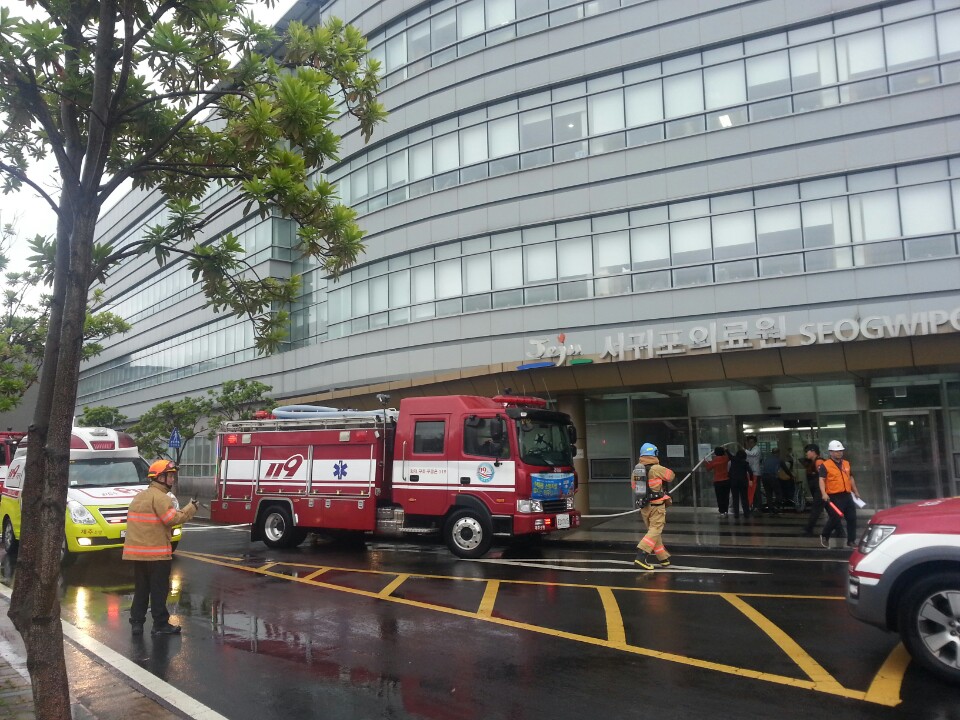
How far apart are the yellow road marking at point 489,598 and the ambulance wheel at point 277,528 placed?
18.8ft

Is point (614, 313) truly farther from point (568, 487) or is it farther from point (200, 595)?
point (200, 595)

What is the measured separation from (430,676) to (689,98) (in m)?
16.4

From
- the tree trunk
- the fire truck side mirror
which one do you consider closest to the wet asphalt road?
the tree trunk

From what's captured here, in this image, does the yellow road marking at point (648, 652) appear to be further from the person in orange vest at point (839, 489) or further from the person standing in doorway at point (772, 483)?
the person standing in doorway at point (772, 483)

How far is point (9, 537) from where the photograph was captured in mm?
13703

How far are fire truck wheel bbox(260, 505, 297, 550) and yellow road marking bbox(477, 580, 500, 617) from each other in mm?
5727

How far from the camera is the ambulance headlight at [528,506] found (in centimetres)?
1209

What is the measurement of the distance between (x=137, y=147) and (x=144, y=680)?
16.2ft

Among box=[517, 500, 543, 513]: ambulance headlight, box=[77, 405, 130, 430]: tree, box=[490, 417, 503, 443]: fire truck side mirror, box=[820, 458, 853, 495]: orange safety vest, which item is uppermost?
box=[77, 405, 130, 430]: tree

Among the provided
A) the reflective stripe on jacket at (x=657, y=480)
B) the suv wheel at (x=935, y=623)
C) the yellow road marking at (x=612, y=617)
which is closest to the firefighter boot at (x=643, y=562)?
the reflective stripe on jacket at (x=657, y=480)

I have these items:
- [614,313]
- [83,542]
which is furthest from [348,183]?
[83,542]

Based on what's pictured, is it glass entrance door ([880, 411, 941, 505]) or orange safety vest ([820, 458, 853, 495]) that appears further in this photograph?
glass entrance door ([880, 411, 941, 505])

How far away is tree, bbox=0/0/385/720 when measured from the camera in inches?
184

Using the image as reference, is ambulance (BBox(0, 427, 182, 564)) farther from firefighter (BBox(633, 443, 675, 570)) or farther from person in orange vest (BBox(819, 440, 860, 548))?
person in orange vest (BBox(819, 440, 860, 548))
